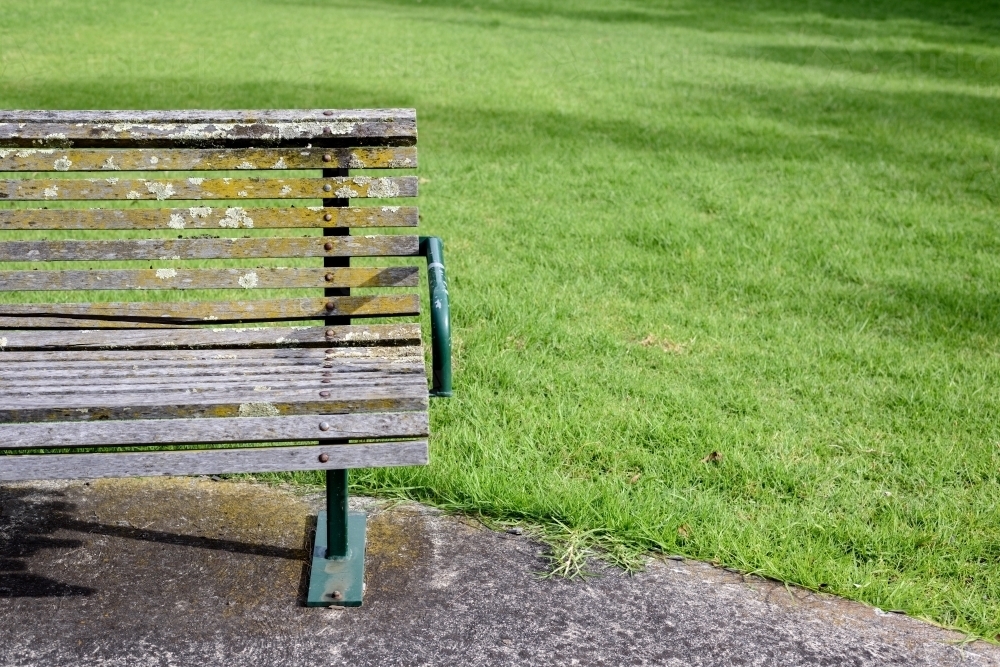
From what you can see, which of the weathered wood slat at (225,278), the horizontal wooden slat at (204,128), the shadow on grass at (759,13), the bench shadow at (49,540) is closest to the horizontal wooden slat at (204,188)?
the horizontal wooden slat at (204,128)

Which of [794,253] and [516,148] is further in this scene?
[516,148]

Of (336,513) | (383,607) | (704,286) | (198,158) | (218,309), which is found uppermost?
(198,158)

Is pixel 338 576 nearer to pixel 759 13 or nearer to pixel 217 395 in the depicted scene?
pixel 217 395

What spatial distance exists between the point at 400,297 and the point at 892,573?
157 centimetres

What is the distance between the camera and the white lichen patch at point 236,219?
10.3ft

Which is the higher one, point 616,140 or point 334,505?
point 616,140

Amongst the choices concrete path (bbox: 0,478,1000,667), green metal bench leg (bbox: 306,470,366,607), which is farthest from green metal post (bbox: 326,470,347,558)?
concrete path (bbox: 0,478,1000,667)

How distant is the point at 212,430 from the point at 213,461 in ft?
0.26

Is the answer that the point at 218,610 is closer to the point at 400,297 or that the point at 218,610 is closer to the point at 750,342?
the point at 400,297

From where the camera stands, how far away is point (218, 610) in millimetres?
2900

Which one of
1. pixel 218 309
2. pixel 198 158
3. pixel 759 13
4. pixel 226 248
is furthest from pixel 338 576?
pixel 759 13

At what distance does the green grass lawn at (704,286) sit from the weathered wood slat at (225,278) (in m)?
0.72

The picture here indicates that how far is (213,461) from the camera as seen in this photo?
2.61 metres

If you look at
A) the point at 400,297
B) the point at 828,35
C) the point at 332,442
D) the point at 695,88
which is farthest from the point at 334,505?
the point at 828,35
